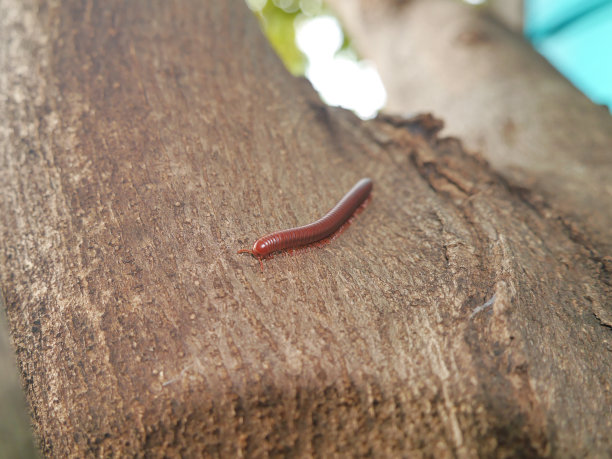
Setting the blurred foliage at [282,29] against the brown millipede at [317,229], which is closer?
the brown millipede at [317,229]

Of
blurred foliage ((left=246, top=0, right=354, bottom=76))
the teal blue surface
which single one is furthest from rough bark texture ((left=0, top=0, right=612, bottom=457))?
blurred foliage ((left=246, top=0, right=354, bottom=76))

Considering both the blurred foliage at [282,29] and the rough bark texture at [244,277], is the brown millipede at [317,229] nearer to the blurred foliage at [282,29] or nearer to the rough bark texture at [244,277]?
the rough bark texture at [244,277]

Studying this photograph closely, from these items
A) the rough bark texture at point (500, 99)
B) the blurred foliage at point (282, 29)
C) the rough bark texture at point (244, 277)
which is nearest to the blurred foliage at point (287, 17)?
the blurred foliage at point (282, 29)

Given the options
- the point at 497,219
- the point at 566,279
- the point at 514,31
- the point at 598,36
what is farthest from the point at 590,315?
the point at 598,36

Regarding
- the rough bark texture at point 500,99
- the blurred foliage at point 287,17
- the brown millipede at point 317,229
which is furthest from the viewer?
the blurred foliage at point 287,17

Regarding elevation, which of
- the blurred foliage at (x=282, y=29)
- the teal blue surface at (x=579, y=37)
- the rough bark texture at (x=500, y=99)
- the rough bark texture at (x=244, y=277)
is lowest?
the blurred foliage at (x=282, y=29)

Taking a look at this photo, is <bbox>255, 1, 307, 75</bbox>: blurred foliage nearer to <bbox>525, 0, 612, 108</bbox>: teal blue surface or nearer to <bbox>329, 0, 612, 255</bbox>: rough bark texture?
<bbox>329, 0, 612, 255</bbox>: rough bark texture
